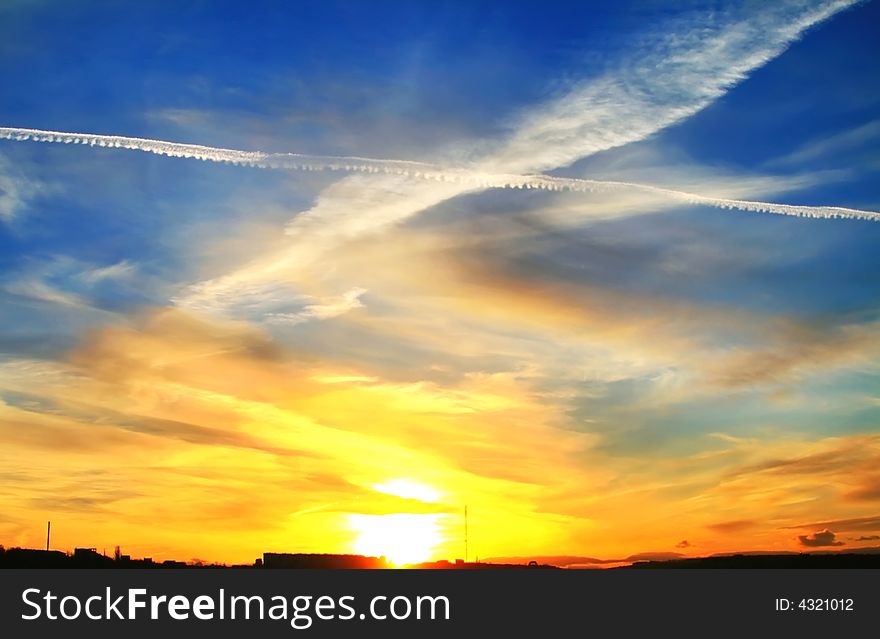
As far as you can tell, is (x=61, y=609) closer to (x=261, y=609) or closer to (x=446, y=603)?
(x=261, y=609)

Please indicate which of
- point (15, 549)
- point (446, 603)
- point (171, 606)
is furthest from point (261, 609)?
point (15, 549)

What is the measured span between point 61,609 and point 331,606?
23.5 m

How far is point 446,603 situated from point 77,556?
114447 mm

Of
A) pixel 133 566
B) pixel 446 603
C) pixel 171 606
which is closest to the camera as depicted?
pixel 171 606

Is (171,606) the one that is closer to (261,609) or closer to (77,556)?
(261,609)

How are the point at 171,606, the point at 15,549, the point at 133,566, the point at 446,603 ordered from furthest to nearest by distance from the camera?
the point at 133,566, the point at 15,549, the point at 446,603, the point at 171,606

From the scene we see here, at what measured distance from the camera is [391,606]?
82.6m

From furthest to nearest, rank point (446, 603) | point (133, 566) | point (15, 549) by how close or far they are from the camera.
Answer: point (133, 566) < point (15, 549) < point (446, 603)

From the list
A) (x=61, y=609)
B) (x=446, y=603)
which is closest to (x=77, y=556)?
(x=61, y=609)

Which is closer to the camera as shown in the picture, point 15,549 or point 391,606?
point 391,606

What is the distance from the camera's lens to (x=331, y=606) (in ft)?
287

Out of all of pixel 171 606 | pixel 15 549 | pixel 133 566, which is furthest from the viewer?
pixel 133 566

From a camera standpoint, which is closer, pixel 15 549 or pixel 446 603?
pixel 446 603

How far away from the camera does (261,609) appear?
3231 inches
